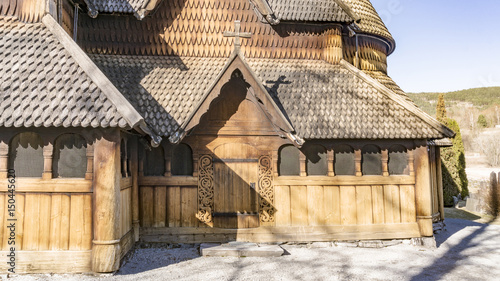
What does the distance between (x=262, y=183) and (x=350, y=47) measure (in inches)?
234

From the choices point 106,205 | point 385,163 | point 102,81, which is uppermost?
point 102,81

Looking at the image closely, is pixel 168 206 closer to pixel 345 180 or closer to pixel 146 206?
pixel 146 206

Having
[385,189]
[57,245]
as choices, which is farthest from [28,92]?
[385,189]

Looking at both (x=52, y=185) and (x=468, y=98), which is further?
(x=468, y=98)

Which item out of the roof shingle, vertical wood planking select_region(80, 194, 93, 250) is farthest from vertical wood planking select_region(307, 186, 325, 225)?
vertical wood planking select_region(80, 194, 93, 250)

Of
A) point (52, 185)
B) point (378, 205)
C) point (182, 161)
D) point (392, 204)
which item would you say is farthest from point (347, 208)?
point (52, 185)

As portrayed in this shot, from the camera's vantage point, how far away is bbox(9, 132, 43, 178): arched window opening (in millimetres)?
6652

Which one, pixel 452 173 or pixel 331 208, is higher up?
pixel 452 173

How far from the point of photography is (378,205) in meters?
9.05

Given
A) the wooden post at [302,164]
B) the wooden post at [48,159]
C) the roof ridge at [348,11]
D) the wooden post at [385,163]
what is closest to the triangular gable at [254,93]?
the wooden post at [302,164]

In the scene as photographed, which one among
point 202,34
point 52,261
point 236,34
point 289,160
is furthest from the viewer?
point 202,34

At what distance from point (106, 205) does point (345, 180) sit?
18.5ft

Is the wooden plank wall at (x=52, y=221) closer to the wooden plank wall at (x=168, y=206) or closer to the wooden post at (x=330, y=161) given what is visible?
the wooden plank wall at (x=168, y=206)

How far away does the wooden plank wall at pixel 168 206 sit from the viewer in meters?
8.66
